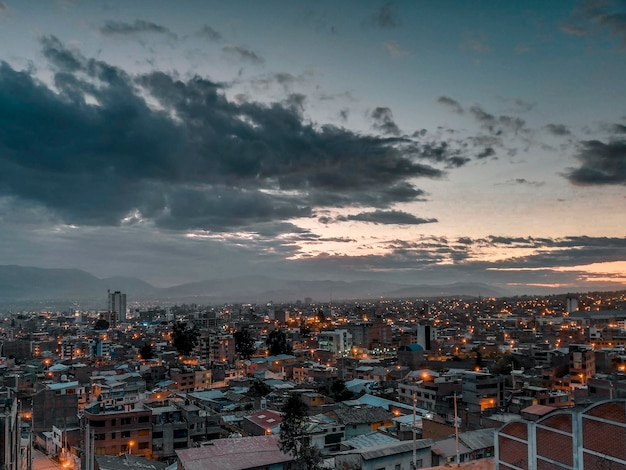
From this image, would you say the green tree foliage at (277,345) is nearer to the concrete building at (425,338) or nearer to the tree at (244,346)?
the tree at (244,346)

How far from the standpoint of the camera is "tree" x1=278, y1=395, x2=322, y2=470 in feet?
63.6

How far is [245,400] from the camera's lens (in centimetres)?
3759

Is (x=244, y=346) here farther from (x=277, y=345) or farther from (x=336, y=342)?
(x=336, y=342)

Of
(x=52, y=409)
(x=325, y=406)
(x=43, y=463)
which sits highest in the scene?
(x=325, y=406)

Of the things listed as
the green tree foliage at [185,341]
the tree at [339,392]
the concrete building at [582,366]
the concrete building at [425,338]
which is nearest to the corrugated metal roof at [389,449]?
the tree at [339,392]

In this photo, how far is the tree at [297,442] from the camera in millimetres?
19391

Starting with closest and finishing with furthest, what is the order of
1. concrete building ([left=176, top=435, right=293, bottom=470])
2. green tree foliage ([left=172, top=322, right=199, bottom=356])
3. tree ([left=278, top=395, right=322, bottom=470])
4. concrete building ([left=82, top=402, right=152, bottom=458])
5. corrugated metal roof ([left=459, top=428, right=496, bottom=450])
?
concrete building ([left=176, top=435, right=293, bottom=470]) < tree ([left=278, top=395, right=322, bottom=470]) < corrugated metal roof ([left=459, top=428, right=496, bottom=450]) < concrete building ([left=82, top=402, right=152, bottom=458]) < green tree foliage ([left=172, top=322, right=199, bottom=356])

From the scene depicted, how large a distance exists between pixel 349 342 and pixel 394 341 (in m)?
7.46

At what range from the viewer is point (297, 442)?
67.6 feet

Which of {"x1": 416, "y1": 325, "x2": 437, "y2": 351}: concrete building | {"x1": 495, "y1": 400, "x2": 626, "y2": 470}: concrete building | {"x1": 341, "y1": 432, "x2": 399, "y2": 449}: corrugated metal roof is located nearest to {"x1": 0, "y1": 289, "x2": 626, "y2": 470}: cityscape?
{"x1": 495, "y1": 400, "x2": 626, "y2": 470}: concrete building

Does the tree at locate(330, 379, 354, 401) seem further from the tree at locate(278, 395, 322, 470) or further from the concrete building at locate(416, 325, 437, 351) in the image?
the concrete building at locate(416, 325, 437, 351)

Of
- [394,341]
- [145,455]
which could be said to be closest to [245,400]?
[145,455]

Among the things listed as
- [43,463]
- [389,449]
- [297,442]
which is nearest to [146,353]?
[43,463]

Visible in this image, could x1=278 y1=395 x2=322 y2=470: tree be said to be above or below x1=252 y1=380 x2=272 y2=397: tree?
above
